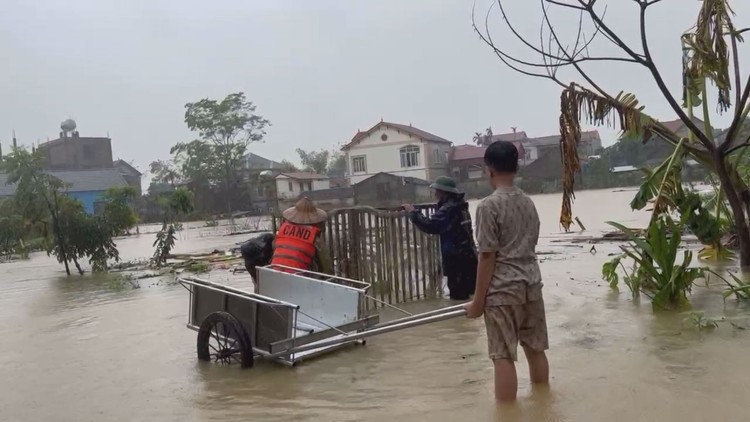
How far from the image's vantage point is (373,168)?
5266cm

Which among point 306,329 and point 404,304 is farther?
point 404,304

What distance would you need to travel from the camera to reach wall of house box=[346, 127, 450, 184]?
51500 millimetres

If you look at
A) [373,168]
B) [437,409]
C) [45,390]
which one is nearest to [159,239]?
[45,390]

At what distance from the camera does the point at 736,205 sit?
9055 mm

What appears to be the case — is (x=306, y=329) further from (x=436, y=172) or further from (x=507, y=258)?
(x=436, y=172)

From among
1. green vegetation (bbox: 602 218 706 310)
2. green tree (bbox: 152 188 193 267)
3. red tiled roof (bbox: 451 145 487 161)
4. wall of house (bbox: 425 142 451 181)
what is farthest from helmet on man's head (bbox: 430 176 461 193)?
red tiled roof (bbox: 451 145 487 161)

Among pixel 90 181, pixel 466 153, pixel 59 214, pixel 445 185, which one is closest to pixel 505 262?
pixel 445 185

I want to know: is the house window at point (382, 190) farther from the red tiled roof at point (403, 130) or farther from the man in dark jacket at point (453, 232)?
the man in dark jacket at point (453, 232)

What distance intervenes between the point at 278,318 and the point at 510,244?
2.24m

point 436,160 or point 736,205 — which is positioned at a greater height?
point 436,160

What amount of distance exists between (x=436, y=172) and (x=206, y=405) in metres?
48.3

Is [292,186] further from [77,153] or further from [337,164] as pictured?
[77,153]

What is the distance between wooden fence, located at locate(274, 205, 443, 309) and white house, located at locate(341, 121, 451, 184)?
4160 centimetres

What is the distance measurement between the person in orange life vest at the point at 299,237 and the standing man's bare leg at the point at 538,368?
2874 millimetres
